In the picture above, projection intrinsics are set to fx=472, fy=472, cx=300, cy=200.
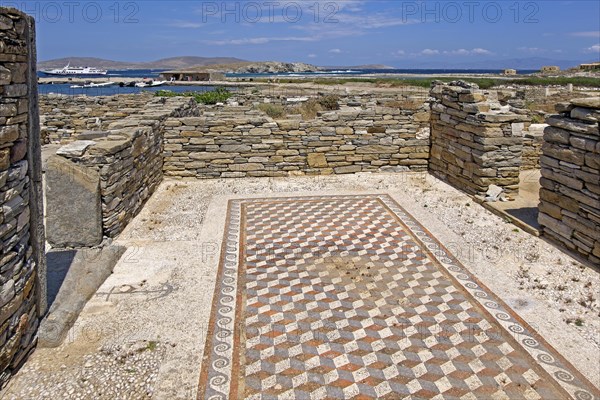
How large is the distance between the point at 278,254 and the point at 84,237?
2666 millimetres

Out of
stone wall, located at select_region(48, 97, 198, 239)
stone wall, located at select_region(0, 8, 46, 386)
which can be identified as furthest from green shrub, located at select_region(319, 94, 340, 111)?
stone wall, located at select_region(0, 8, 46, 386)

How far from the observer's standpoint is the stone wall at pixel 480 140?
855 cm

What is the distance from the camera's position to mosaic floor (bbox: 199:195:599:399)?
3721 mm

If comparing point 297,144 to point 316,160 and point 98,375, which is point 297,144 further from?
point 98,375

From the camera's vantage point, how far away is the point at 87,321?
15.2 ft

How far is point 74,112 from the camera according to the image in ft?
51.6

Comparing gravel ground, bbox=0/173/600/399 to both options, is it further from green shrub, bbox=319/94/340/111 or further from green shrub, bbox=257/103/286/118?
green shrub, bbox=319/94/340/111

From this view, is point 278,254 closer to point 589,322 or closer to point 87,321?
point 87,321

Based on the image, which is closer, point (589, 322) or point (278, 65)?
point (589, 322)

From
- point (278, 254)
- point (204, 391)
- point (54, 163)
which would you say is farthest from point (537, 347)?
point (54, 163)

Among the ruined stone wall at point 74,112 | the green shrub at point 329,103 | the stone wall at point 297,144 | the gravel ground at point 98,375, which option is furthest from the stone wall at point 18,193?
the green shrub at point 329,103

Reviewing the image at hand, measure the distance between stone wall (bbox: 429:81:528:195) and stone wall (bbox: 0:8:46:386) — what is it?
7.23 meters

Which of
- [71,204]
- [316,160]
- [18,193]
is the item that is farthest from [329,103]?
[18,193]

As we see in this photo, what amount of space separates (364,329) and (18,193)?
10.6 feet
